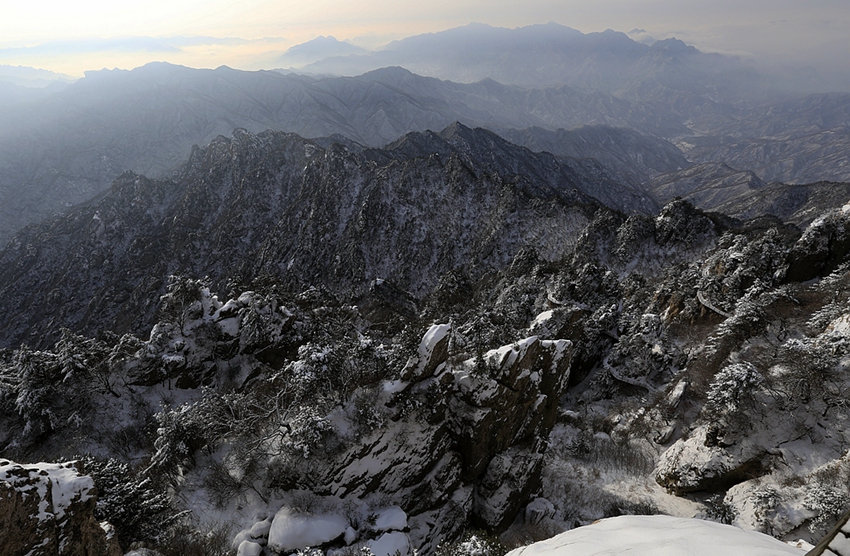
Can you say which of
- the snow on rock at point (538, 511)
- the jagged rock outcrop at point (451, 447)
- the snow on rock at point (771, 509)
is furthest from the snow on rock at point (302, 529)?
the snow on rock at point (771, 509)

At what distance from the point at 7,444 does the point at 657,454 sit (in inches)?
2081

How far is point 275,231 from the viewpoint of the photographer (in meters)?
133

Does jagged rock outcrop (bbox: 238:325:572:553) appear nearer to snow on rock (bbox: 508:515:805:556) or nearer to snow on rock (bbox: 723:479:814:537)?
snow on rock (bbox: 508:515:805:556)

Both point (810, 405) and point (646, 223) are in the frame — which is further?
point (646, 223)

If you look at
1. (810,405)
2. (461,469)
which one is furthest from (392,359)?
(810,405)

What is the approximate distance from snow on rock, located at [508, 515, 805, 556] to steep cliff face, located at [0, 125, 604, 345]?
288 ft

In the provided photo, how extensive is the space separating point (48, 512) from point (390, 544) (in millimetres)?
14433

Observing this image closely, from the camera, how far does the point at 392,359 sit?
24.9 meters

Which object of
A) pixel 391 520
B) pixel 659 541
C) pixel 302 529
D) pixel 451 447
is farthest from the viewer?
pixel 451 447

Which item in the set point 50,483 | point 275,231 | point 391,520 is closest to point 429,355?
point 391,520

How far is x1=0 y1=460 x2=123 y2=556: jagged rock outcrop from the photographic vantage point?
1236 centimetres

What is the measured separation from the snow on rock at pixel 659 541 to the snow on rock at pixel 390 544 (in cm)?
907

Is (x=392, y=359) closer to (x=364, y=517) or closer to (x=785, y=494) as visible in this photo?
(x=364, y=517)

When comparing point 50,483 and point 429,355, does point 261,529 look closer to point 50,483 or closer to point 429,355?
point 50,483
